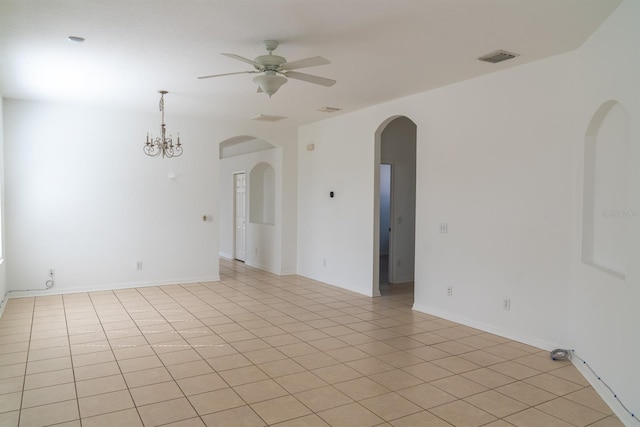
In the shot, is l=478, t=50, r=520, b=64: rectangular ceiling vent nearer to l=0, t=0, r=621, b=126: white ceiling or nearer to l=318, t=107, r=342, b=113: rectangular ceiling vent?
l=0, t=0, r=621, b=126: white ceiling

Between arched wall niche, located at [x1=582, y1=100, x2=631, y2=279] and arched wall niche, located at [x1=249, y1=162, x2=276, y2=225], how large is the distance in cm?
636

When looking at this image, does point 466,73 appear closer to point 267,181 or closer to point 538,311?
point 538,311

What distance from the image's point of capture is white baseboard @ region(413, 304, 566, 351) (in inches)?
159

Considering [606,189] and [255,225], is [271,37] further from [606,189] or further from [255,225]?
[255,225]

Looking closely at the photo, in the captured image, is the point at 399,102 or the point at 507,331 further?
the point at 399,102

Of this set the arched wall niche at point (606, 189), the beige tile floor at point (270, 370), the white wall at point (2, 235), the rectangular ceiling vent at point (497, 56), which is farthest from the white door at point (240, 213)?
the arched wall niche at point (606, 189)

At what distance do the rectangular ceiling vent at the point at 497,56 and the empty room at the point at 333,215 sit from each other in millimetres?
25

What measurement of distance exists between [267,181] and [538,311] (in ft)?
21.1

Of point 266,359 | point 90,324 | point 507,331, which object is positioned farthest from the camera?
point 90,324

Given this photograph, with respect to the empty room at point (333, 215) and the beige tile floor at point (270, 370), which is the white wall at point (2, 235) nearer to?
the empty room at point (333, 215)

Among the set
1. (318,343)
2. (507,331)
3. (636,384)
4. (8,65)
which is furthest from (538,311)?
(8,65)

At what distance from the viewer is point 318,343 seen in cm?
423

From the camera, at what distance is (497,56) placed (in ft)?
13.1

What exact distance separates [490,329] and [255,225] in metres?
5.44
